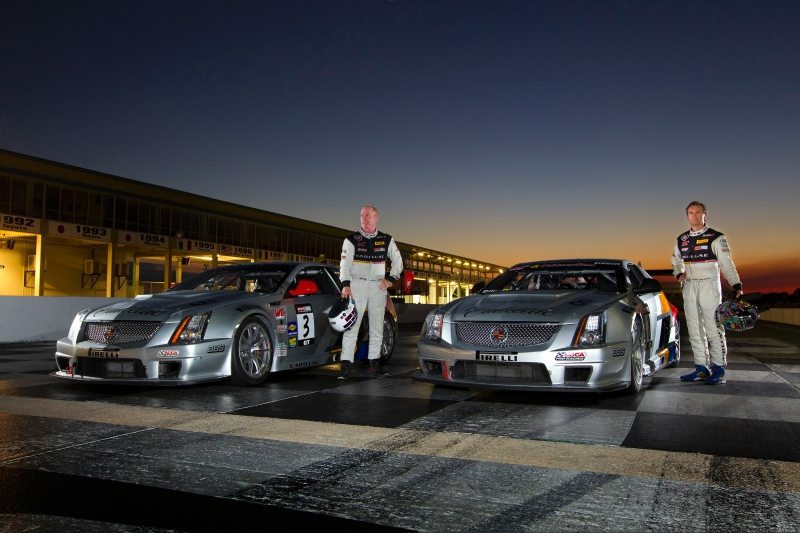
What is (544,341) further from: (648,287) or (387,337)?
(387,337)

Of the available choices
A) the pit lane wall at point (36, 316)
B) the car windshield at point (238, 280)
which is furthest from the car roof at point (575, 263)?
the pit lane wall at point (36, 316)

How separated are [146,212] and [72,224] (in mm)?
5259

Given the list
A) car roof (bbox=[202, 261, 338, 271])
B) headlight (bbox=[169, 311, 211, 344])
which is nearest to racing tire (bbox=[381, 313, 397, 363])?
car roof (bbox=[202, 261, 338, 271])

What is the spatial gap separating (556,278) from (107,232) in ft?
98.6

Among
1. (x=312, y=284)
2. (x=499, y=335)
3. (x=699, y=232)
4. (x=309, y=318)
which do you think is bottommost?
(x=499, y=335)

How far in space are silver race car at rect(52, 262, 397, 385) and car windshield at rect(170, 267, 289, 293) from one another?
0.02 m

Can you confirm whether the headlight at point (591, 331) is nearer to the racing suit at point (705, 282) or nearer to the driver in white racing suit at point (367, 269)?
the racing suit at point (705, 282)

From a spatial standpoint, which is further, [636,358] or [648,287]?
[648,287]

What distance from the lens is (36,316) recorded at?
15.0 m

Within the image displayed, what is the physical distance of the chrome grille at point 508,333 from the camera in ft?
18.5

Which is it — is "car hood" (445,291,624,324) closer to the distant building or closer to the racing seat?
the racing seat

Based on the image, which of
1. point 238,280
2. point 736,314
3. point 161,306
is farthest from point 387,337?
point 736,314

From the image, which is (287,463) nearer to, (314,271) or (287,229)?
(314,271)

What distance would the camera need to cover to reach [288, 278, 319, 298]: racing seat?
7.76 m
